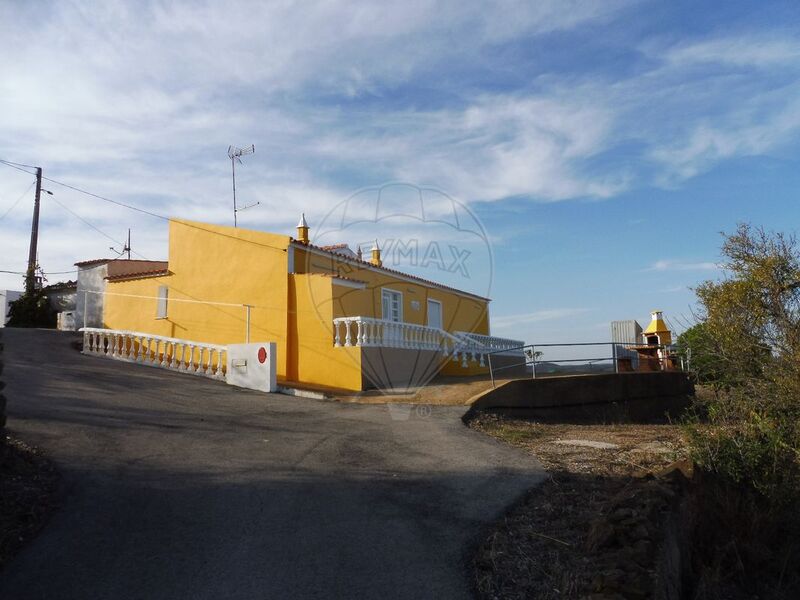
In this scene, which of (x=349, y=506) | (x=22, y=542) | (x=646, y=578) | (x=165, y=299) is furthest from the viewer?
(x=165, y=299)

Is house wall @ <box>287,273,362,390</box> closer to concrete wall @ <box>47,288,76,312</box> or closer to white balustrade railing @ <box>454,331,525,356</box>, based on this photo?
white balustrade railing @ <box>454,331,525,356</box>

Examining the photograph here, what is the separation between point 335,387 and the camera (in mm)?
14773

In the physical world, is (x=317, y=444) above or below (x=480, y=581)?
above

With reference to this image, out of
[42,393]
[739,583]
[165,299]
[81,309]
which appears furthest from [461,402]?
[81,309]

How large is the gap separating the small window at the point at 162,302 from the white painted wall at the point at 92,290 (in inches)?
149

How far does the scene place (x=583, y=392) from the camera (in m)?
13.9

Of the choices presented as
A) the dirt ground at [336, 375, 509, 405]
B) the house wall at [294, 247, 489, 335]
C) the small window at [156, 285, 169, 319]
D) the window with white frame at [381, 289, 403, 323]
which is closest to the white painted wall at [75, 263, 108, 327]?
the small window at [156, 285, 169, 319]

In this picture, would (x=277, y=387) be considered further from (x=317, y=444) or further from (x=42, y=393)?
(x=317, y=444)

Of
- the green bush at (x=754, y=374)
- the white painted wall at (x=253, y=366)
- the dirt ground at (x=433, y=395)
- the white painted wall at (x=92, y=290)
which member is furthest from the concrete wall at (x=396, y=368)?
the white painted wall at (x=92, y=290)

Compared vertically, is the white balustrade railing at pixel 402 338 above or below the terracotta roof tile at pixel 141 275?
below

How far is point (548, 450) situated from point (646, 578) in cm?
435

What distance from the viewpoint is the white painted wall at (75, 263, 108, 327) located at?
22.3m

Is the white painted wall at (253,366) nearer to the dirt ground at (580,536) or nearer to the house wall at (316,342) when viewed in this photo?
the house wall at (316,342)

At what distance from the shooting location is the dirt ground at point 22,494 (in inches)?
187
